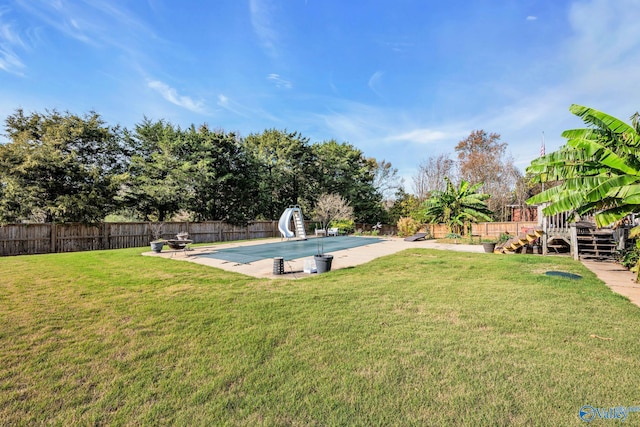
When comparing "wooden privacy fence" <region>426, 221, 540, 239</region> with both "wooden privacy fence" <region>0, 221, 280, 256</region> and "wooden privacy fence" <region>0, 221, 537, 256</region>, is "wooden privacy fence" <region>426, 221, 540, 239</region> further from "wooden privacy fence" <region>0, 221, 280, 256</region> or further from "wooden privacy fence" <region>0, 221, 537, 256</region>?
"wooden privacy fence" <region>0, 221, 280, 256</region>

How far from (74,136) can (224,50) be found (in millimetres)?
11839

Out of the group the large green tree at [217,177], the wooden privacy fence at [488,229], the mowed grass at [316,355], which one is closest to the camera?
the mowed grass at [316,355]

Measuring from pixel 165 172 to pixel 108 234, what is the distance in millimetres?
6255

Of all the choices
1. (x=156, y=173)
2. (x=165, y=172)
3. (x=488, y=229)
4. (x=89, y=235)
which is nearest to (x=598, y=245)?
(x=488, y=229)

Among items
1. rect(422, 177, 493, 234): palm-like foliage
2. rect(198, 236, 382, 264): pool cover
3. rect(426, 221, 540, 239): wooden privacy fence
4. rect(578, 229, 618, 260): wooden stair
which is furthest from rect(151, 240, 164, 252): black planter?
rect(426, 221, 540, 239): wooden privacy fence

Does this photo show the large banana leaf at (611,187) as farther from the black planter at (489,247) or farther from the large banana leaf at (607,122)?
the black planter at (489,247)

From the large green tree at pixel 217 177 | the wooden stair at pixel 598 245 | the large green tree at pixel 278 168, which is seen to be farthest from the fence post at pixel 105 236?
the wooden stair at pixel 598 245

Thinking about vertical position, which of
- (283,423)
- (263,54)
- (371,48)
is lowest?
(283,423)

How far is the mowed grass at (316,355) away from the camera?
214 centimetres

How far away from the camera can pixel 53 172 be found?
14594 mm

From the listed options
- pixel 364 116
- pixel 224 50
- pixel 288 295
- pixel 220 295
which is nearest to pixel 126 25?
pixel 224 50

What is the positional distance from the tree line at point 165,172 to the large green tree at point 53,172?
0.04m

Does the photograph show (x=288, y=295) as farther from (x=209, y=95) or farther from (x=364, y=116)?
(x=364, y=116)

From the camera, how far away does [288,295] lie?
5363 millimetres
